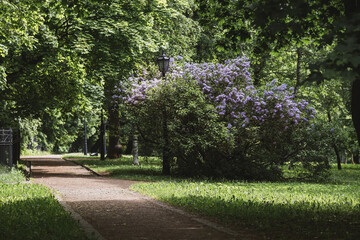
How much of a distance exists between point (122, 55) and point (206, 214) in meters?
12.6

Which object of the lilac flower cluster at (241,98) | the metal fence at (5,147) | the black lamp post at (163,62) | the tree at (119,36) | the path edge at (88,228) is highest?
the tree at (119,36)

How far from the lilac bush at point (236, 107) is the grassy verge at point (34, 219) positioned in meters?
7.08

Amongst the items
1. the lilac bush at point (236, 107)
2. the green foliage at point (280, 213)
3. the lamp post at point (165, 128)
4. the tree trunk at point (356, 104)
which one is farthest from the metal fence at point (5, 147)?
the tree trunk at point (356, 104)

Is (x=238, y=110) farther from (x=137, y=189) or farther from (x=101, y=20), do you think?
(x=101, y=20)

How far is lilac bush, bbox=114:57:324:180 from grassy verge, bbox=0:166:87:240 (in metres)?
7.08

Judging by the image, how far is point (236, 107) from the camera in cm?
1734

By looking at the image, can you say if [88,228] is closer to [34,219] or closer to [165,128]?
[34,219]

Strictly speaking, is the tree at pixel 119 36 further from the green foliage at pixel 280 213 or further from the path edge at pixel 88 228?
the path edge at pixel 88 228

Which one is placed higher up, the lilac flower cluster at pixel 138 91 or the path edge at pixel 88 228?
the lilac flower cluster at pixel 138 91

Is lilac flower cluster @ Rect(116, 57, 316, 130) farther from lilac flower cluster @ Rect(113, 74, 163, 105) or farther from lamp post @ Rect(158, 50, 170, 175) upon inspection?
lamp post @ Rect(158, 50, 170, 175)

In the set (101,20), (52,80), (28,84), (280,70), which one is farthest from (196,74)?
(280,70)

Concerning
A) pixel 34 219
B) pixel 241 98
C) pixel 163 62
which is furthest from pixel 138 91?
pixel 34 219

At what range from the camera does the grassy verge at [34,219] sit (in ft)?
21.6

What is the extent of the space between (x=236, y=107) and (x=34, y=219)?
11.0m
